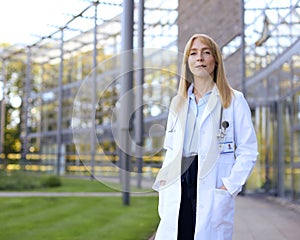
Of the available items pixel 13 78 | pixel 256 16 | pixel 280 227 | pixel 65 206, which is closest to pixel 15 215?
pixel 65 206

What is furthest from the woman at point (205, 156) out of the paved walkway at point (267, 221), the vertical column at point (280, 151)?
the vertical column at point (280, 151)

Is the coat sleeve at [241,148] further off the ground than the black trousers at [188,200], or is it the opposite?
the coat sleeve at [241,148]

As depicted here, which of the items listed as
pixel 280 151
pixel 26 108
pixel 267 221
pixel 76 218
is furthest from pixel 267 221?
Answer: pixel 26 108

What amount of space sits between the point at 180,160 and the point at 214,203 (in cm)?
25

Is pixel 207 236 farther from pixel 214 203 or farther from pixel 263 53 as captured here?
pixel 263 53

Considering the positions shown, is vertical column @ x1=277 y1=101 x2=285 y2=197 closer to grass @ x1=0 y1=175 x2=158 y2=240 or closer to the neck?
grass @ x1=0 y1=175 x2=158 y2=240

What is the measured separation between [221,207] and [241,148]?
0.27m

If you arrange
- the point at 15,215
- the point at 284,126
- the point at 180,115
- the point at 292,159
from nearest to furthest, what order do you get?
1. the point at 180,115
2. the point at 15,215
3. the point at 292,159
4. the point at 284,126

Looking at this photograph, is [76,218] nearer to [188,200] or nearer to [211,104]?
[188,200]

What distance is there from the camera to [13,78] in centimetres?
2853

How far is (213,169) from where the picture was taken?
2348 mm

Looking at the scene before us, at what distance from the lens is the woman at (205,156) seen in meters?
2.33

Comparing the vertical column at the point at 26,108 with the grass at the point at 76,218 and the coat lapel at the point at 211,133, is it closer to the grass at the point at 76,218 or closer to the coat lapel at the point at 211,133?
the grass at the point at 76,218

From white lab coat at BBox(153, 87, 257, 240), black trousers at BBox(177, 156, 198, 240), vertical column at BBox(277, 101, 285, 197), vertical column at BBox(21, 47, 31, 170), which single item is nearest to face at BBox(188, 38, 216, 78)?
white lab coat at BBox(153, 87, 257, 240)
